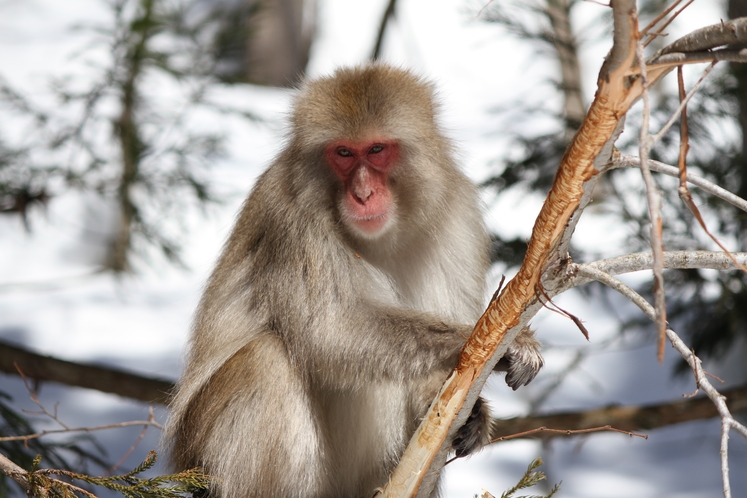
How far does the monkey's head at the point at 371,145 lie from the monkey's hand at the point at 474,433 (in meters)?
0.77

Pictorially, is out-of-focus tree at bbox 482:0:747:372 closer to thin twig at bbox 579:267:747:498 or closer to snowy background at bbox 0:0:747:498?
snowy background at bbox 0:0:747:498

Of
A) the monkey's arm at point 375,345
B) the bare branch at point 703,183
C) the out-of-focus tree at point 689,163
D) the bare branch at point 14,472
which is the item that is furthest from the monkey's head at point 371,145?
the out-of-focus tree at point 689,163

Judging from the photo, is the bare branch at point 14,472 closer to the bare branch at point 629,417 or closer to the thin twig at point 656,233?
the thin twig at point 656,233

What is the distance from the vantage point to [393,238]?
326cm

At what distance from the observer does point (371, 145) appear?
3.11 meters

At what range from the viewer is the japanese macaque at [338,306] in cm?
300

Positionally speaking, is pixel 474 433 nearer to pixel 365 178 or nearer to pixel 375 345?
pixel 375 345

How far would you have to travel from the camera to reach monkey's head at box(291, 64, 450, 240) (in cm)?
307

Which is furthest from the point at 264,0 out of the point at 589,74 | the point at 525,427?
the point at 589,74

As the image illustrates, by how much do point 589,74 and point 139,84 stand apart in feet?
28.3

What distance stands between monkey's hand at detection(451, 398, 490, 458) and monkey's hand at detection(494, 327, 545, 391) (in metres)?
0.36

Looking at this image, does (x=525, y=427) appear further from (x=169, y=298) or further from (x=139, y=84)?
(x=169, y=298)

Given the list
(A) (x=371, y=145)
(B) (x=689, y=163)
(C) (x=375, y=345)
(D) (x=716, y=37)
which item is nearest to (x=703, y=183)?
(D) (x=716, y=37)

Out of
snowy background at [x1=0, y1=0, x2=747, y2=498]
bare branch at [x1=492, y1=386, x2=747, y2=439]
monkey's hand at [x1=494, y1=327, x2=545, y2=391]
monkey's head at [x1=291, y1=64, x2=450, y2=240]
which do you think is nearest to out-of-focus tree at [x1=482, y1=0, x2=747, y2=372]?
snowy background at [x1=0, y1=0, x2=747, y2=498]
